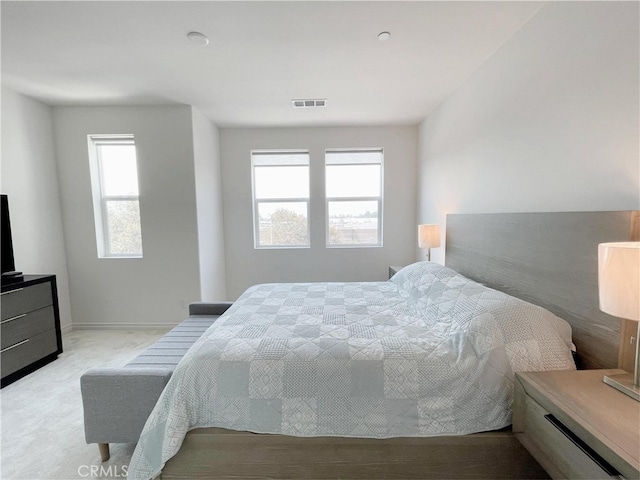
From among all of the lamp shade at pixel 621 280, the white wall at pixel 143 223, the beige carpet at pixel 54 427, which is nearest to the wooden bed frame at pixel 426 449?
the lamp shade at pixel 621 280

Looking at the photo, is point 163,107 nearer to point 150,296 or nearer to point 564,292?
point 150,296

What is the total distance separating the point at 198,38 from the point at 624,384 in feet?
9.03

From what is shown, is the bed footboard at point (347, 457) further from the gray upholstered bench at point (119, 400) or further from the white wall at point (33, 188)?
the white wall at point (33, 188)

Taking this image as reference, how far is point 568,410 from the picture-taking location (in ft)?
2.70

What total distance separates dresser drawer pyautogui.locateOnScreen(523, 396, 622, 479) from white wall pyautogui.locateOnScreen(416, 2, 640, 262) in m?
0.92

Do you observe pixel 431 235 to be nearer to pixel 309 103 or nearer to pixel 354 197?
pixel 354 197

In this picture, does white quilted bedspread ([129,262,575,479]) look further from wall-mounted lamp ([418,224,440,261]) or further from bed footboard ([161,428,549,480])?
wall-mounted lamp ([418,224,440,261])

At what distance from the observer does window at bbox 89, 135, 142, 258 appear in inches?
120

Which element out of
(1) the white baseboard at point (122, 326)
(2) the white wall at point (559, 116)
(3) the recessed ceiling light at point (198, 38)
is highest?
(3) the recessed ceiling light at point (198, 38)

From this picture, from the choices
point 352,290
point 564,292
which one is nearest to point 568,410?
point 564,292

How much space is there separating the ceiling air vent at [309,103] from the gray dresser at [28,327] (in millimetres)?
2915

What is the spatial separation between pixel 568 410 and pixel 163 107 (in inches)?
151

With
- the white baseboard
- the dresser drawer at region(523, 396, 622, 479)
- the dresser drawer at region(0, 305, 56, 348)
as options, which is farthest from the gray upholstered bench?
the white baseboard

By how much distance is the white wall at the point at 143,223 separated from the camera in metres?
2.88
